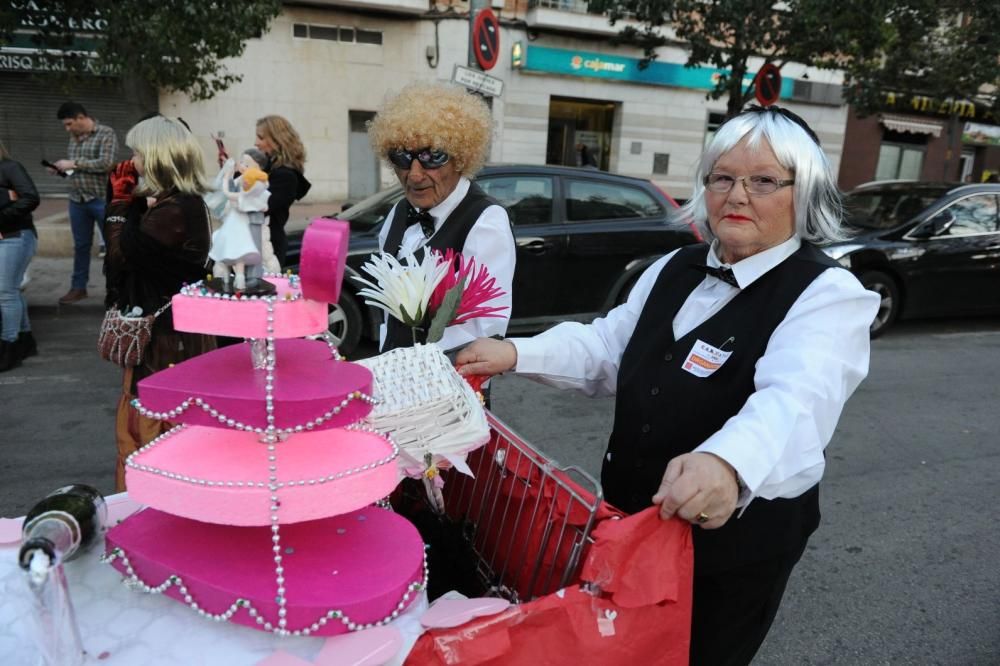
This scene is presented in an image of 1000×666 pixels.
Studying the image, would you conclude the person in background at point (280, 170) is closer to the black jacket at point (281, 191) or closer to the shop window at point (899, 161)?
the black jacket at point (281, 191)

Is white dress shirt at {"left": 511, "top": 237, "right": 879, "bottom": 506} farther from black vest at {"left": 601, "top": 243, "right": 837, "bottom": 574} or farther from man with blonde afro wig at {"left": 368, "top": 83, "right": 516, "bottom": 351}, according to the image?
man with blonde afro wig at {"left": 368, "top": 83, "right": 516, "bottom": 351}

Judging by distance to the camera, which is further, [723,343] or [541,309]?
[541,309]

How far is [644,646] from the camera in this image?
49.1 inches

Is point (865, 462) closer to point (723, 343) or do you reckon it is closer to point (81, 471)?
point (723, 343)

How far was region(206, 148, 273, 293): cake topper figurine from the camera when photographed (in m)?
1.17

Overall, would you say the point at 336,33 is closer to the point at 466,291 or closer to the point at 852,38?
the point at 852,38

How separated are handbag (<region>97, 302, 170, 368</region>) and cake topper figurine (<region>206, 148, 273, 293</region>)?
208 centimetres

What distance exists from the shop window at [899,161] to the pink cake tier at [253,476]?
24.6 meters

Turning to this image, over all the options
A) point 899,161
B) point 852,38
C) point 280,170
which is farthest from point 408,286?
point 899,161

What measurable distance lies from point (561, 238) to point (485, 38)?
2926 mm

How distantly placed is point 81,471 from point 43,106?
14.4 metres

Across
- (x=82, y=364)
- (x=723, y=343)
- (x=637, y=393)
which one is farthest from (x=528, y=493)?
(x=82, y=364)

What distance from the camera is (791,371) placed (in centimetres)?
134

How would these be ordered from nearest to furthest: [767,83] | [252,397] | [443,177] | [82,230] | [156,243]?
[252,397] < [443,177] < [156,243] < [82,230] < [767,83]
